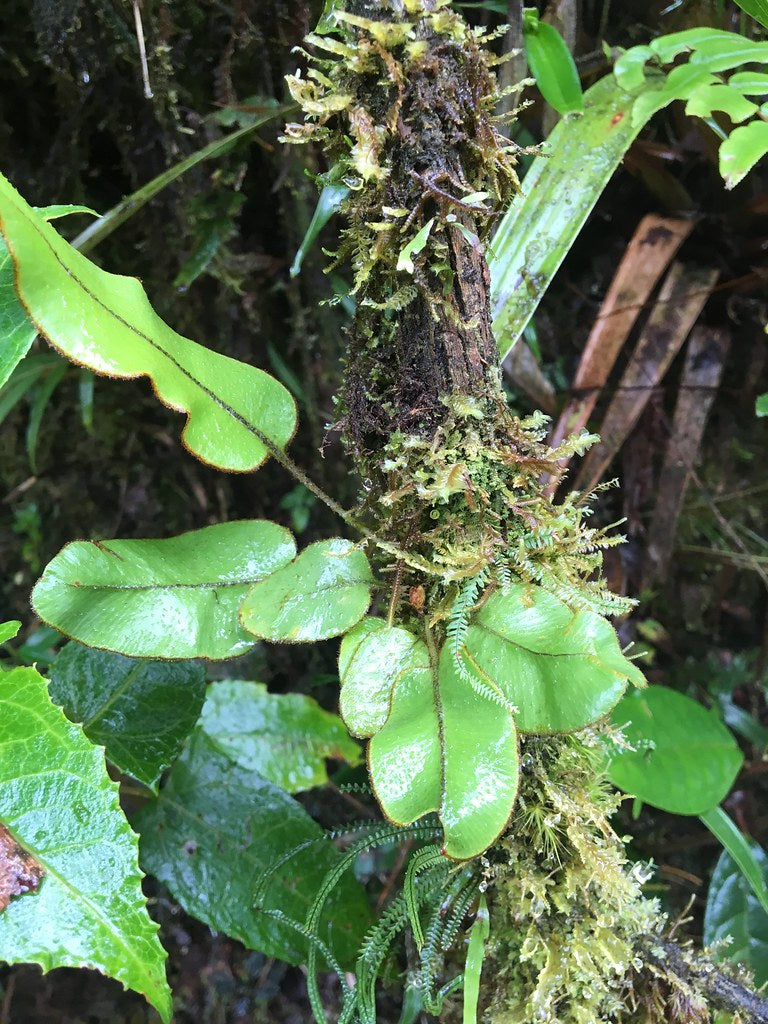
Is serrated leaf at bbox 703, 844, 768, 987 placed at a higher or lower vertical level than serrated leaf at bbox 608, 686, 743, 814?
lower

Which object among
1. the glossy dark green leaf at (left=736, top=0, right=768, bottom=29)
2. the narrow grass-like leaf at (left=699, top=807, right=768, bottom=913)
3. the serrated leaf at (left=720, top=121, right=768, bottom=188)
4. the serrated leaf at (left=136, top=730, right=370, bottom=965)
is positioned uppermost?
the glossy dark green leaf at (left=736, top=0, right=768, bottom=29)

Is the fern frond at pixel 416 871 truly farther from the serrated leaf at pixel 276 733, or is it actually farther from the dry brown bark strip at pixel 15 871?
the serrated leaf at pixel 276 733

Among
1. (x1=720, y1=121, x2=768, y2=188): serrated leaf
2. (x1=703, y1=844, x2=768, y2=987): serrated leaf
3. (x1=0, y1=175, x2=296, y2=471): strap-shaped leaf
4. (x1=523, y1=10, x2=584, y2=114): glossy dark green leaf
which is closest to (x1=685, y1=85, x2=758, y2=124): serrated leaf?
(x1=720, y1=121, x2=768, y2=188): serrated leaf

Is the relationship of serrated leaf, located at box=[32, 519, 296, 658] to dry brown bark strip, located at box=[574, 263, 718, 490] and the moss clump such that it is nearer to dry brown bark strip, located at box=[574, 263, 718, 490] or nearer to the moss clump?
the moss clump

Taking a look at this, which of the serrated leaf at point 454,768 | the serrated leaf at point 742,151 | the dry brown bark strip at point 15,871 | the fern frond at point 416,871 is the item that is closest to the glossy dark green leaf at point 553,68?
the serrated leaf at point 742,151

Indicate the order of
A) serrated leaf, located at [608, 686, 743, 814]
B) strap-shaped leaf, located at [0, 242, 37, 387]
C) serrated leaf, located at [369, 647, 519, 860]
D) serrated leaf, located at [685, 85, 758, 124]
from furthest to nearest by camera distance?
serrated leaf, located at [608, 686, 743, 814] → serrated leaf, located at [685, 85, 758, 124] → strap-shaped leaf, located at [0, 242, 37, 387] → serrated leaf, located at [369, 647, 519, 860]

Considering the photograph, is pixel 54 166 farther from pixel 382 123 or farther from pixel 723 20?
pixel 723 20
